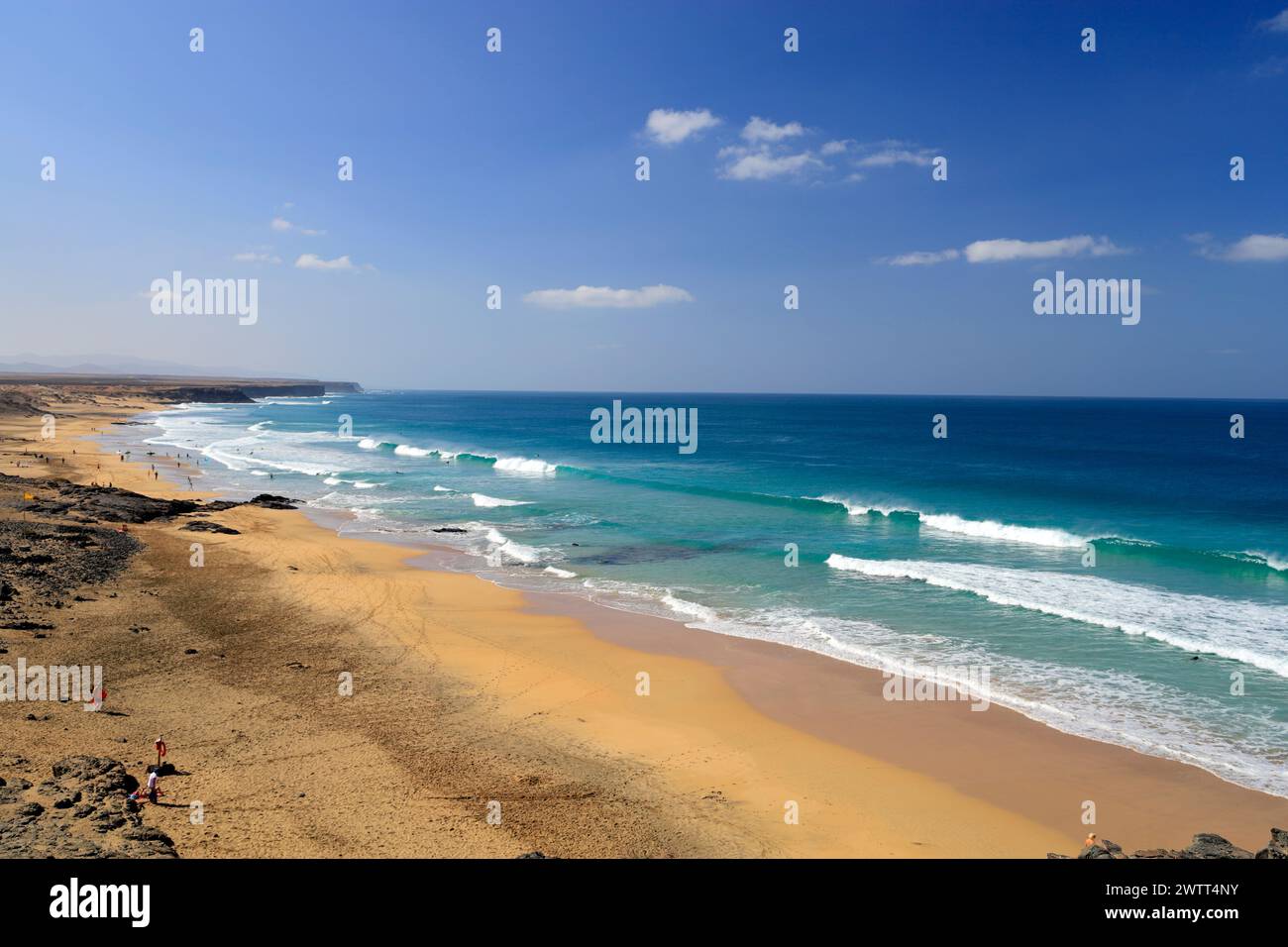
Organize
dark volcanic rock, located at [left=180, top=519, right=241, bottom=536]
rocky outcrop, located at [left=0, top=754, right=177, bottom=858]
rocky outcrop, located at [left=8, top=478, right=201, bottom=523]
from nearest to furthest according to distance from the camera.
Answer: rocky outcrop, located at [left=0, top=754, right=177, bottom=858] < rocky outcrop, located at [left=8, top=478, right=201, bottom=523] < dark volcanic rock, located at [left=180, top=519, right=241, bottom=536]

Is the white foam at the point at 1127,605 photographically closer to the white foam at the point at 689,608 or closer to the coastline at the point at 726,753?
the white foam at the point at 689,608

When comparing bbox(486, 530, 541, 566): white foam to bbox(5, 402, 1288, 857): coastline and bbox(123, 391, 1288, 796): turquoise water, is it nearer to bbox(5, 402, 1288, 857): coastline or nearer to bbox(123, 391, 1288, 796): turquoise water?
bbox(123, 391, 1288, 796): turquoise water

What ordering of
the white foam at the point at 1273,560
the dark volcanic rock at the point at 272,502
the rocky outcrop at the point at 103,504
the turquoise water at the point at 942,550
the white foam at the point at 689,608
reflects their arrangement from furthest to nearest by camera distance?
the dark volcanic rock at the point at 272,502
the rocky outcrop at the point at 103,504
the white foam at the point at 1273,560
the white foam at the point at 689,608
the turquoise water at the point at 942,550

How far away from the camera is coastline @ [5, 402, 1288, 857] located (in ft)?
35.8

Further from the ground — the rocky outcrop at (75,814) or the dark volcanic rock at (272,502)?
the dark volcanic rock at (272,502)

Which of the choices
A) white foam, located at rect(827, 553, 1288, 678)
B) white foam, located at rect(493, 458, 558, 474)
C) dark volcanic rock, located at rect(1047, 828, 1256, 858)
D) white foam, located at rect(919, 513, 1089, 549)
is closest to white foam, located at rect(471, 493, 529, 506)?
white foam, located at rect(493, 458, 558, 474)

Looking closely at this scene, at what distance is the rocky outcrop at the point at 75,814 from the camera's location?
27.9 ft

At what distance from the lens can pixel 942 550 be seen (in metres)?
31.4

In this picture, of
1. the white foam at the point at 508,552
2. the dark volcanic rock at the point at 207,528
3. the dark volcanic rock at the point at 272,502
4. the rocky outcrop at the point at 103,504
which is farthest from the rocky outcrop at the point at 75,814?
the dark volcanic rock at the point at 272,502

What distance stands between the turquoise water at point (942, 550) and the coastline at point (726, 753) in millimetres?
1471

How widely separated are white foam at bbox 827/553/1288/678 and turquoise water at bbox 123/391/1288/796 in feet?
0.34

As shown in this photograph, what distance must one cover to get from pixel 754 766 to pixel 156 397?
179 m

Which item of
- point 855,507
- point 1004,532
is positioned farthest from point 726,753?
point 855,507
